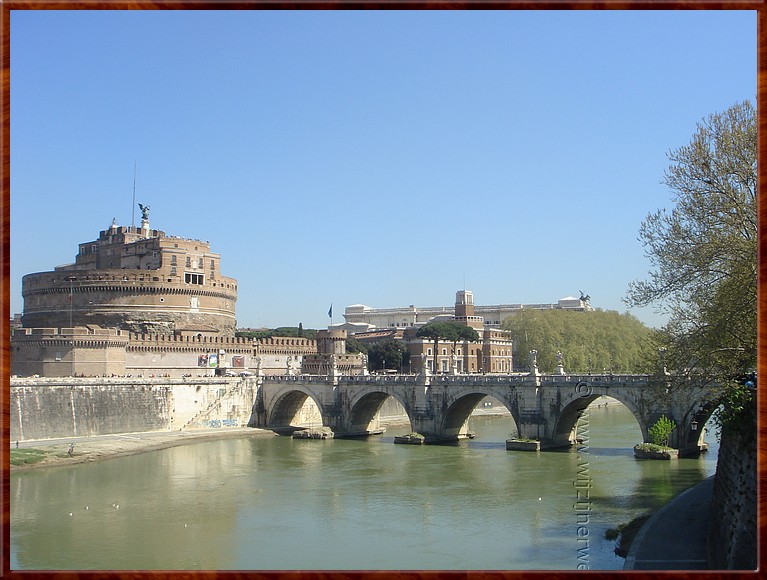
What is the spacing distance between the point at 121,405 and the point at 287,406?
852 centimetres

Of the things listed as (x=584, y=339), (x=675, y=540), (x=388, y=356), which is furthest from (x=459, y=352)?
(x=675, y=540)

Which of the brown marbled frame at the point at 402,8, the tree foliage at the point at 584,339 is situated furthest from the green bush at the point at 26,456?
the tree foliage at the point at 584,339

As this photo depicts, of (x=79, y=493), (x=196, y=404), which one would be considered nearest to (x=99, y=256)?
(x=196, y=404)

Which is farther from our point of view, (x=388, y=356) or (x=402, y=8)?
(x=388, y=356)

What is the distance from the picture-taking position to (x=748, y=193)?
11.9 metres

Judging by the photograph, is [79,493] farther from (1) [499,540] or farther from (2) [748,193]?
(2) [748,193]

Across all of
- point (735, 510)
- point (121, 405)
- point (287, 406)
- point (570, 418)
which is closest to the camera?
point (735, 510)

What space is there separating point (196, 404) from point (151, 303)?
1135cm

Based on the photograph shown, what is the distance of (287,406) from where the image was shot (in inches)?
1516

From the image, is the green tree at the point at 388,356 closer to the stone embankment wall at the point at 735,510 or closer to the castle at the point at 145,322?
the castle at the point at 145,322

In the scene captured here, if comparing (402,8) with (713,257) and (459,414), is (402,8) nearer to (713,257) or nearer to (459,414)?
(713,257)

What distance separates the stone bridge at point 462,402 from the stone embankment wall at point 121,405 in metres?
1.73

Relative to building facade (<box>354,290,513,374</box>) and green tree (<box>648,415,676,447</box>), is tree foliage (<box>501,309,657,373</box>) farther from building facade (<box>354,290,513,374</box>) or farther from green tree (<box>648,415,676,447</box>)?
green tree (<box>648,415,676,447</box>)

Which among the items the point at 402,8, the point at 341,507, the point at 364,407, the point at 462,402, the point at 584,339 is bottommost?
the point at 341,507
